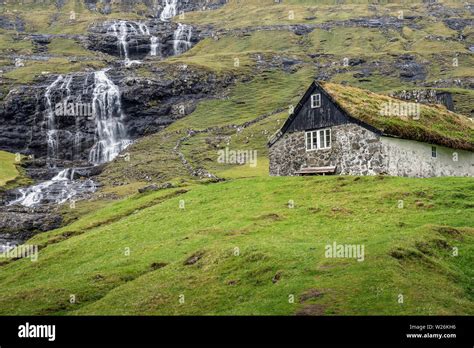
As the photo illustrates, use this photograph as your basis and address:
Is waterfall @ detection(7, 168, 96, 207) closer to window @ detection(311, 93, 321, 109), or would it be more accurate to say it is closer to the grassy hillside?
the grassy hillside

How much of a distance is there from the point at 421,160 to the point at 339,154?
23.5ft

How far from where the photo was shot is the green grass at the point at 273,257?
27391 millimetres

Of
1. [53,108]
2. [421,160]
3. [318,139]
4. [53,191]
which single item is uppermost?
[318,139]

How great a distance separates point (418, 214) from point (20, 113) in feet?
421

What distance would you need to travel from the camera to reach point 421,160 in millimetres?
55844

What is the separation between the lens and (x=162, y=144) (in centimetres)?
13650

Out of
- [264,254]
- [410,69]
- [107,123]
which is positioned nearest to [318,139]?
[264,254]

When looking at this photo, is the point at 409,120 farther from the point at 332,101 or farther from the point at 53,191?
the point at 53,191

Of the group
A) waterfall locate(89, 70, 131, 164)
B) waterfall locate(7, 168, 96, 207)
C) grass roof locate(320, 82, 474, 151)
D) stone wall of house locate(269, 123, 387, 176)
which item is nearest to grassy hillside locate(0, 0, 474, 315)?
stone wall of house locate(269, 123, 387, 176)

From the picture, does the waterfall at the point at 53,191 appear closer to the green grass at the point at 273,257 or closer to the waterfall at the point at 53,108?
the waterfall at the point at 53,108

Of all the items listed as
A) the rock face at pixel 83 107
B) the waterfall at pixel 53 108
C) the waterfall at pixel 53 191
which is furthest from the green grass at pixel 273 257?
the waterfall at pixel 53 108

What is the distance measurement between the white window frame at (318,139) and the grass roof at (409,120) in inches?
118
